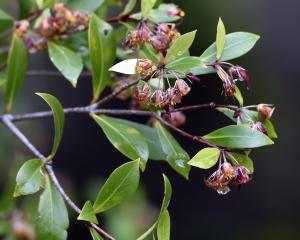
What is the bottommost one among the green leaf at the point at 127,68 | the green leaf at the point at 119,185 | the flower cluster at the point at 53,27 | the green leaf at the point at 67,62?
the green leaf at the point at 119,185

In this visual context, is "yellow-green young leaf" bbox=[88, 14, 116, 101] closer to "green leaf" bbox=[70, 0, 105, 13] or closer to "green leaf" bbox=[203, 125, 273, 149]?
"green leaf" bbox=[70, 0, 105, 13]

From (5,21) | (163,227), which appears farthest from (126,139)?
(5,21)

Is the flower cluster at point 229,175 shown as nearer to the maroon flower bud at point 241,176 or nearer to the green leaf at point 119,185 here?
the maroon flower bud at point 241,176

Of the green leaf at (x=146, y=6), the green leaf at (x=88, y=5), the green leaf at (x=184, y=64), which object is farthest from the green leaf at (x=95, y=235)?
the green leaf at (x=88, y=5)

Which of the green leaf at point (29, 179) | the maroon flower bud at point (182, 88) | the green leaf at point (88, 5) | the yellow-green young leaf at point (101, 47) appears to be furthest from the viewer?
the green leaf at point (88, 5)

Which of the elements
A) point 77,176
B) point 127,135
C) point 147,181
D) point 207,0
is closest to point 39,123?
point 77,176

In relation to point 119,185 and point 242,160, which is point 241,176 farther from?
point 119,185
